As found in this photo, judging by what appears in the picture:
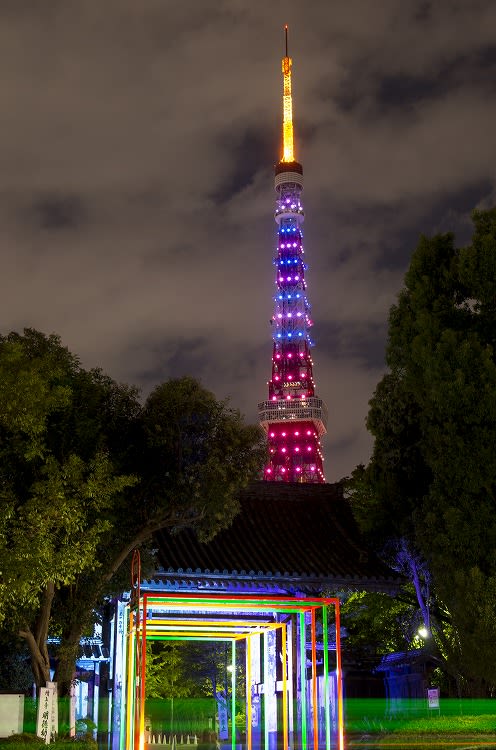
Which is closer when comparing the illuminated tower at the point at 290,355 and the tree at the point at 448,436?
the tree at the point at 448,436

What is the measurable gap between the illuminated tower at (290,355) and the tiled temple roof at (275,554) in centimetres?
5549

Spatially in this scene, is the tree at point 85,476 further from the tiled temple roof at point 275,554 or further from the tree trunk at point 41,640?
the tiled temple roof at point 275,554

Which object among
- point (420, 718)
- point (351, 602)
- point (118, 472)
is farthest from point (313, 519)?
point (351, 602)

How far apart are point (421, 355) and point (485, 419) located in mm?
1895

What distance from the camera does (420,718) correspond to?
60.1ft

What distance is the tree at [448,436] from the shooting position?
17094 millimetres

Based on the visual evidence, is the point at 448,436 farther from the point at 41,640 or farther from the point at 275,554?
the point at 41,640

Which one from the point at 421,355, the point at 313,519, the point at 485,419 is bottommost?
the point at 313,519

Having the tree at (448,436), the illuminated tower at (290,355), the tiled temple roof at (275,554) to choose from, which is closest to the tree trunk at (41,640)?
the tiled temple roof at (275,554)

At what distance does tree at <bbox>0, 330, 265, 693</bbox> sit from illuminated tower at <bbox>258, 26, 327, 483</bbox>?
61.3 m

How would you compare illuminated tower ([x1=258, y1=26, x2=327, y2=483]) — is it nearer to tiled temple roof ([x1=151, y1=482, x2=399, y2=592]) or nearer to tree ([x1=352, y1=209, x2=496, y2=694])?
tiled temple roof ([x1=151, y1=482, x2=399, y2=592])

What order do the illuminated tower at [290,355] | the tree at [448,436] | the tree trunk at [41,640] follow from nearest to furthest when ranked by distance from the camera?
the tree trunk at [41,640] < the tree at [448,436] < the illuminated tower at [290,355]

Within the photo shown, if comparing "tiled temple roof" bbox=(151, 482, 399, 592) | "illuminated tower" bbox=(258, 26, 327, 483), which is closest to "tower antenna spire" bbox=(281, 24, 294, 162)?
"illuminated tower" bbox=(258, 26, 327, 483)

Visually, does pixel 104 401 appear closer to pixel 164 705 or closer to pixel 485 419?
pixel 485 419
